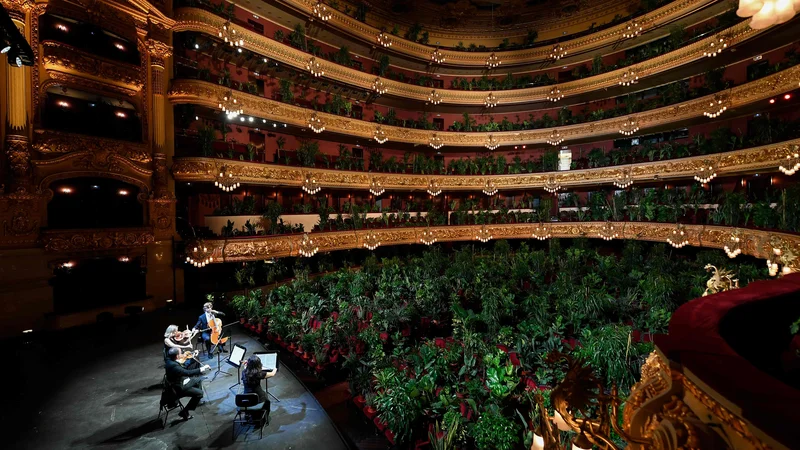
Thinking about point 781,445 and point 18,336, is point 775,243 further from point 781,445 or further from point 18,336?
point 18,336

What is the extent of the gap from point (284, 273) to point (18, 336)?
10.0 m

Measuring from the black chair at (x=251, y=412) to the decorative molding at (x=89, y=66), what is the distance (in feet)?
48.1

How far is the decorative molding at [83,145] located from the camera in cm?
1262

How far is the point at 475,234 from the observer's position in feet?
87.9

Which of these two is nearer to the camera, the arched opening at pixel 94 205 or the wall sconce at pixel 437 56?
the arched opening at pixel 94 205

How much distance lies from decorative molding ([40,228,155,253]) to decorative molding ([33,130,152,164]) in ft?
9.73

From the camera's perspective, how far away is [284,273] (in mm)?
19422

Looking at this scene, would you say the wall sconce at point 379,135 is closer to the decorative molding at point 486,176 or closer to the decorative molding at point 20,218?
the decorative molding at point 486,176

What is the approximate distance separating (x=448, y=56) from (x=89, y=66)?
22.3 meters

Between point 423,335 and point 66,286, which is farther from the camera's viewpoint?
point 66,286

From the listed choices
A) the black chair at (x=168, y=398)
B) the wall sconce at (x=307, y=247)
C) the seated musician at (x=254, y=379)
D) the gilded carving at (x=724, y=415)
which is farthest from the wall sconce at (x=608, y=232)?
the gilded carving at (x=724, y=415)

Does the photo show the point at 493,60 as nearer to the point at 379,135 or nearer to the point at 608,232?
the point at 379,135

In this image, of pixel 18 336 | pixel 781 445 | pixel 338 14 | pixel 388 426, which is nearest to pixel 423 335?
pixel 388 426

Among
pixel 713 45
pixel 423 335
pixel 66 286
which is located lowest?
pixel 423 335
